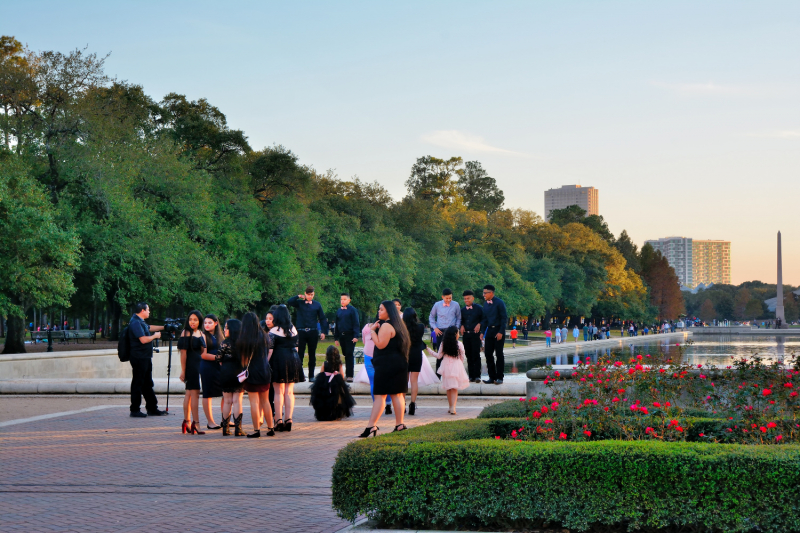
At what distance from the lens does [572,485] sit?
5453 mm

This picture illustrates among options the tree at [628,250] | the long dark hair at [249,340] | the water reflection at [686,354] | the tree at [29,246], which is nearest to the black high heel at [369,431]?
the long dark hair at [249,340]

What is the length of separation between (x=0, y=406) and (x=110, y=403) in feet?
6.40

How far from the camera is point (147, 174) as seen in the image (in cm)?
3328

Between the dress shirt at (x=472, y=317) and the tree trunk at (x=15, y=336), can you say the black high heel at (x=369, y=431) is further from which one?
the tree trunk at (x=15, y=336)

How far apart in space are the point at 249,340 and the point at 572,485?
5.85 metres

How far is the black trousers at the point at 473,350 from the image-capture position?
14.1 meters

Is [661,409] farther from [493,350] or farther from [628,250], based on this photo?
[628,250]

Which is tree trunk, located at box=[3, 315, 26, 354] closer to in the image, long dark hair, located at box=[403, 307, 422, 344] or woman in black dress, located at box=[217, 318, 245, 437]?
woman in black dress, located at box=[217, 318, 245, 437]

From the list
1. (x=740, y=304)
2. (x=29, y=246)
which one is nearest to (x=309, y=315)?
(x=29, y=246)

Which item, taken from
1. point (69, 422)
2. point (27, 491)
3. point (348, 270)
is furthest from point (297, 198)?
point (27, 491)

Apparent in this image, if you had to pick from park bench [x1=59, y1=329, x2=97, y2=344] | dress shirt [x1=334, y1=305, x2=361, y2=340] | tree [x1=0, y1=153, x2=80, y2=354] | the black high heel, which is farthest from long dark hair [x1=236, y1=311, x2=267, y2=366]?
park bench [x1=59, y1=329, x2=97, y2=344]

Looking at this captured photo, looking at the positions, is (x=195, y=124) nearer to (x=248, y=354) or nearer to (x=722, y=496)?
(x=248, y=354)

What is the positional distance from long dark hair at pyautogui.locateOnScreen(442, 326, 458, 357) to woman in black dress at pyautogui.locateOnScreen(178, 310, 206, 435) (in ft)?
11.8

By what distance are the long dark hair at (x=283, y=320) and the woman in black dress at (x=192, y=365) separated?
1.10 metres
